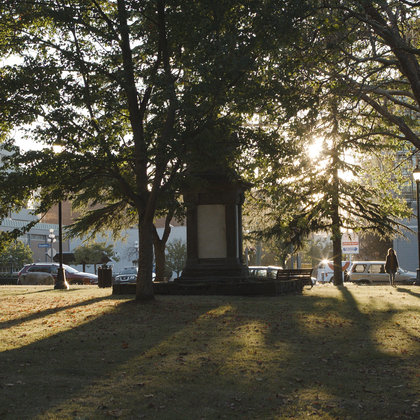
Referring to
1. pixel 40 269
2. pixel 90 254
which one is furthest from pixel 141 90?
pixel 90 254

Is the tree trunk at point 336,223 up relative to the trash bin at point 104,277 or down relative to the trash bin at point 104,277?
up

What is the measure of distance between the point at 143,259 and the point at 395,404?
36.9 feet

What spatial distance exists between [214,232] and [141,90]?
6160 millimetres

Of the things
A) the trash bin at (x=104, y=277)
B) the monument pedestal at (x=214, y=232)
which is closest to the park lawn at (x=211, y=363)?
the monument pedestal at (x=214, y=232)

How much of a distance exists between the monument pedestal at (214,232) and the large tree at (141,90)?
3191 millimetres

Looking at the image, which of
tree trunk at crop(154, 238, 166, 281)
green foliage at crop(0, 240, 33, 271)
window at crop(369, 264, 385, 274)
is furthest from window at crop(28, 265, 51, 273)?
green foliage at crop(0, 240, 33, 271)

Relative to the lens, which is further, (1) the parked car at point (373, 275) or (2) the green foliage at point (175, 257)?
(2) the green foliage at point (175, 257)

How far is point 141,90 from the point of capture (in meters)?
17.2

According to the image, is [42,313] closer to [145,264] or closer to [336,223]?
[145,264]

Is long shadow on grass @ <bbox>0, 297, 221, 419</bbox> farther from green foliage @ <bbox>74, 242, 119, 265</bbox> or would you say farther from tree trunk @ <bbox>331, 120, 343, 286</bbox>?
green foliage @ <bbox>74, 242, 119, 265</bbox>

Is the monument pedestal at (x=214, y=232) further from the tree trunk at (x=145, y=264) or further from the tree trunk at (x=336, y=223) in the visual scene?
the tree trunk at (x=336, y=223)

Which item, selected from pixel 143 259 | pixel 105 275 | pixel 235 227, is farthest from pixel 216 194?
pixel 105 275

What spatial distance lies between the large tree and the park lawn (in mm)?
3675

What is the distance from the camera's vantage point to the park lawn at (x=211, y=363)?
6465 millimetres
